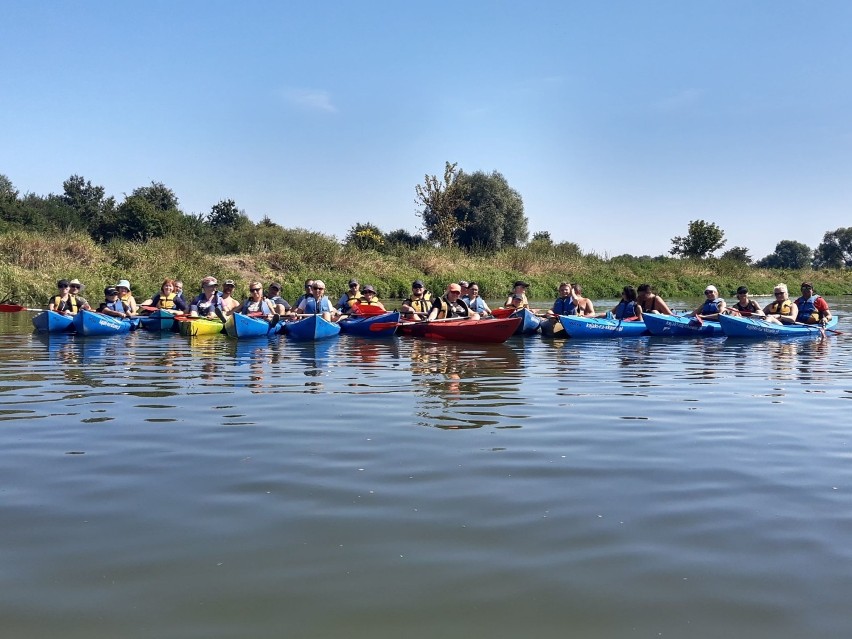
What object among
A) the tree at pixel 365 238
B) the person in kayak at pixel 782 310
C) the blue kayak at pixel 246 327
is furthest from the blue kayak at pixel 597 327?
the tree at pixel 365 238

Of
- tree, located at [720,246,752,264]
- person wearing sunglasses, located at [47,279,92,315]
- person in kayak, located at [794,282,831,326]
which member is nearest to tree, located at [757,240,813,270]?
tree, located at [720,246,752,264]

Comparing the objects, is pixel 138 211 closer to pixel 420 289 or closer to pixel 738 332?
pixel 420 289

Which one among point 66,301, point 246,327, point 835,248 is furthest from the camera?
point 835,248

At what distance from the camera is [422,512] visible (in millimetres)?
A: 4027

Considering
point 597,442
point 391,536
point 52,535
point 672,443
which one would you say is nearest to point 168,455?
point 52,535

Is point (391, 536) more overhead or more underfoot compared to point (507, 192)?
more underfoot

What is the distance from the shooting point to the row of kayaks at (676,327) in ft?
49.2

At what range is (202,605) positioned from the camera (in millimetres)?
2971

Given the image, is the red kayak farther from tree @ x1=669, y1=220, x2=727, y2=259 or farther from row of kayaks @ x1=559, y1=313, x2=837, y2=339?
tree @ x1=669, y1=220, x2=727, y2=259

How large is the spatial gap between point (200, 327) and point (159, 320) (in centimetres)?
134

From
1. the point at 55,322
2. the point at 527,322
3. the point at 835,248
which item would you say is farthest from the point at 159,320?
the point at 835,248

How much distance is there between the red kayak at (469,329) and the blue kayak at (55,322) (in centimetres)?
576

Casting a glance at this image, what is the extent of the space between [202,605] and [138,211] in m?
34.4

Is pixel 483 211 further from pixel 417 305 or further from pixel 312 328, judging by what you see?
pixel 312 328
